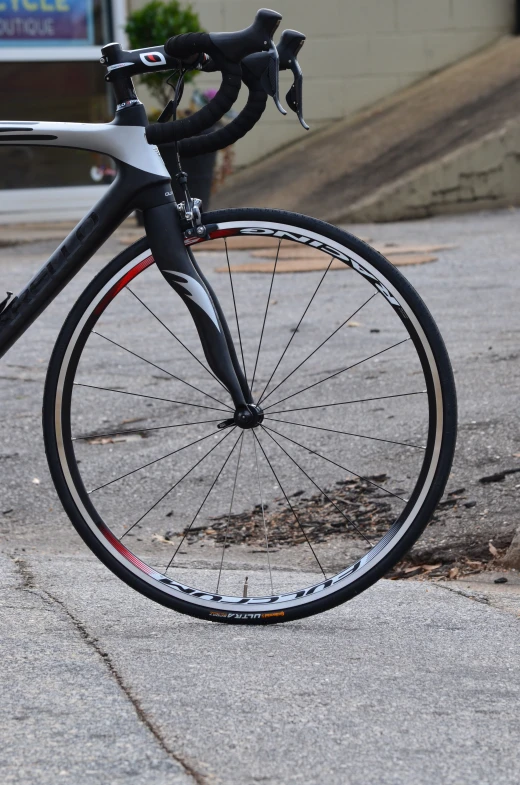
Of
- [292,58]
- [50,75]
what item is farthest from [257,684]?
[50,75]

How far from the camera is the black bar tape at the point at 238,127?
240 centimetres

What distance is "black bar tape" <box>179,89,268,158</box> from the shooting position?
2.40m

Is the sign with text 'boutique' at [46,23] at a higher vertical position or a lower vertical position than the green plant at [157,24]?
higher

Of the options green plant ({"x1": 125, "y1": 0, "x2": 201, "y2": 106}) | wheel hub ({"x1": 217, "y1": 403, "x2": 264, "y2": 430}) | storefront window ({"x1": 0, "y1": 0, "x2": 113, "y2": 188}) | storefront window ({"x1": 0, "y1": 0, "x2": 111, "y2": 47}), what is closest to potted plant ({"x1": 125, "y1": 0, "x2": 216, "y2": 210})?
green plant ({"x1": 125, "y1": 0, "x2": 201, "y2": 106})

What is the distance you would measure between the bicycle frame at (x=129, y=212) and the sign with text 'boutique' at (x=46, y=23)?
939 cm

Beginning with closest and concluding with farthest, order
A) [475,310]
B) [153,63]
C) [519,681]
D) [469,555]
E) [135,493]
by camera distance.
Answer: [519,681], [153,63], [469,555], [135,493], [475,310]

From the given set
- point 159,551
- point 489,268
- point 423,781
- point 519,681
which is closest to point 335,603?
point 519,681

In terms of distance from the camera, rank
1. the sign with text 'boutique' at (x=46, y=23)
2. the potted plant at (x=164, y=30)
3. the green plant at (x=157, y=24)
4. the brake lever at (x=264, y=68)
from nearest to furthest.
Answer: the brake lever at (x=264, y=68) → the potted plant at (x=164, y=30) → the green plant at (x=157, y=24) → the sign with text 'boutique' at (x=46, y=23)

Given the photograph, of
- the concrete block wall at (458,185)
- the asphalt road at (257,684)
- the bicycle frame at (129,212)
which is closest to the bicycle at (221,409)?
the bicycle frame at (129,212)

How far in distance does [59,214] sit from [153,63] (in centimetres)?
921

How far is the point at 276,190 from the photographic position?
36.8 ft

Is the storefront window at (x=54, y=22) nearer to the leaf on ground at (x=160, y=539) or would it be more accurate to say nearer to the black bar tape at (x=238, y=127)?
the leaf on ground at (x=160, y=539)

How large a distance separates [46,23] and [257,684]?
33.6ft

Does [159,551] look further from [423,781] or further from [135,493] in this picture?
[423,781]
